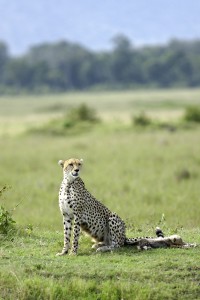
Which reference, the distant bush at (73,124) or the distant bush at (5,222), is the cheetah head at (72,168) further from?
the distant bush at (73,124)

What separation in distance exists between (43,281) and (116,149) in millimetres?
18719

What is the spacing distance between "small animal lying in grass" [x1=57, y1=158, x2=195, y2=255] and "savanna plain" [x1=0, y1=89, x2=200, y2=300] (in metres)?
0.17

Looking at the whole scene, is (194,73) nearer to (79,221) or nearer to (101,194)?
(101,194)

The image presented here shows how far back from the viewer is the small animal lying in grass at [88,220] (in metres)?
8.98

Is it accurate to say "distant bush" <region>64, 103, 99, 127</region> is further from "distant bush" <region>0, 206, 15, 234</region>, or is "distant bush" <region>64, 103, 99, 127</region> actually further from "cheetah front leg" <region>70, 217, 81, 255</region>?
"cheetah front leg" <region>70, 217, 81, 255</region>

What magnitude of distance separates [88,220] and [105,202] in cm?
809

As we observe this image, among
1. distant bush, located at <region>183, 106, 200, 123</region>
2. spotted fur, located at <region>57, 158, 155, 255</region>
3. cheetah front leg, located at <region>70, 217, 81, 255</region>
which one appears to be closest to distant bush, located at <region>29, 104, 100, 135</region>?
distant bush, located at <region>183, 106, 200, 123</region>

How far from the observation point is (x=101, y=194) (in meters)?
18.4

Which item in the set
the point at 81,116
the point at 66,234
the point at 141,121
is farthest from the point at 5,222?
the point at 81,116

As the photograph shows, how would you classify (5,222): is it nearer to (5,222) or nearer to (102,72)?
(5,222)

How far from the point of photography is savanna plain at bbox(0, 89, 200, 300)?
8.05 m

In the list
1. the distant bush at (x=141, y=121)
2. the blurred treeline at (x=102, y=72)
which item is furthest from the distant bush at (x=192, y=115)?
the blurred treeline at (x=102, y=72)

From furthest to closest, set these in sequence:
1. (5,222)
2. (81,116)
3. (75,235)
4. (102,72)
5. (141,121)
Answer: (102,72) → (81,116) → (141,121) → (5,222) → (75,235)

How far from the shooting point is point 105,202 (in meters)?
17.2
